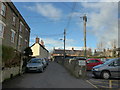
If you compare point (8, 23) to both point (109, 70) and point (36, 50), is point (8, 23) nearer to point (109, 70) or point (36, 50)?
point (109, 70)

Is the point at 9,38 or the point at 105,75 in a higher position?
the point at 9,38

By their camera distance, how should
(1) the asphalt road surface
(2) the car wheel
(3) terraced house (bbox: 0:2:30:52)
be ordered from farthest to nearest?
(3) terraced house (bbox: 0:2:30:52) < (2) the car wheel < (1) the asphalt road surface

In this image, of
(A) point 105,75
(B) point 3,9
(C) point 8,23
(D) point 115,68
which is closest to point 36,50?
(C) point 8,23

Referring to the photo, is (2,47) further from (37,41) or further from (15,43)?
(37,41)

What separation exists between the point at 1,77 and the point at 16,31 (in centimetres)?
1648

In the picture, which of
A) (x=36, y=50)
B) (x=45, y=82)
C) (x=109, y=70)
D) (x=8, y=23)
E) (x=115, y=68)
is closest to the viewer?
(x=45, y=82)

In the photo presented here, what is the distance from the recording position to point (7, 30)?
1984 centimetres

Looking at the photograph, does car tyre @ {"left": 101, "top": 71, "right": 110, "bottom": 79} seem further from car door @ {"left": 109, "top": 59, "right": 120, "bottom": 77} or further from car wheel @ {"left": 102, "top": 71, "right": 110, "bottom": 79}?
car door @ {"left": 109, "top": 59, "right": 120, "bottom": 77}

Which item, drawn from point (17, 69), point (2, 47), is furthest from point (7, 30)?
point (2, 47)

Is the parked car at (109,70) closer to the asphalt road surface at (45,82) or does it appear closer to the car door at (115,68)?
the car door at (115,68)

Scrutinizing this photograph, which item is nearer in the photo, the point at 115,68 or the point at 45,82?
the point at 45,82

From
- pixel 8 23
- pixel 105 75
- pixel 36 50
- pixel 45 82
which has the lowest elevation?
pixel 45 82

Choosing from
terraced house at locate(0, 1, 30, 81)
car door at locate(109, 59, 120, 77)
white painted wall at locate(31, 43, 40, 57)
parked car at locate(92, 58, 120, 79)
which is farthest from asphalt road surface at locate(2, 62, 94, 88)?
white painted wall at locate(31, 43, 40, 57)

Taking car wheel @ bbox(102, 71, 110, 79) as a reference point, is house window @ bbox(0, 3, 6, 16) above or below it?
above
